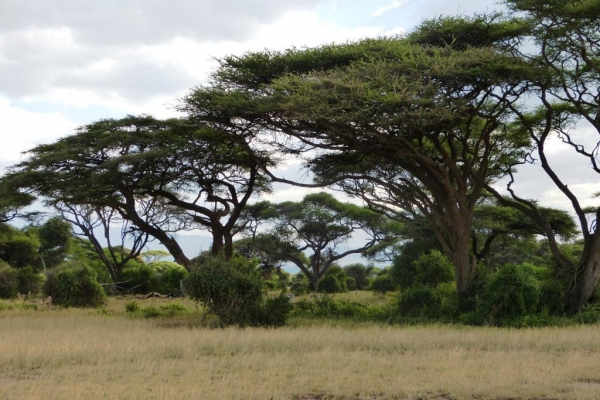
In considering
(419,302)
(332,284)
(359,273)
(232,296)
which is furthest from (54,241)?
(419,302)

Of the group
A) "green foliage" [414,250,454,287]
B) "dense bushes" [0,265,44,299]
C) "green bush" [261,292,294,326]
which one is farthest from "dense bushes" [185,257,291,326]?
"dense bushes" [0,265,44,299]

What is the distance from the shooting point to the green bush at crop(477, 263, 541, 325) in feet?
58.7

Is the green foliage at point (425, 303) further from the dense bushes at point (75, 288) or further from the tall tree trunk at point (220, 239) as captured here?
the dense bushes at point (75, 288)

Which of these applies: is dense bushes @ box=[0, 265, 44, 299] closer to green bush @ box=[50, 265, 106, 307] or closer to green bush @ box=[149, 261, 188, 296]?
green bush @ box=[50, 265, 106, 307]

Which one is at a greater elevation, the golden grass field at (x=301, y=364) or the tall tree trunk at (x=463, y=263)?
the tall tree trunk at (x=463, y=263)

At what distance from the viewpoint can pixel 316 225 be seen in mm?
44000

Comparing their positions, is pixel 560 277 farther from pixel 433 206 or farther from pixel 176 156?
pixel 176 156

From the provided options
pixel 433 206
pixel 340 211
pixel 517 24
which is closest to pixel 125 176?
pixel 433 206

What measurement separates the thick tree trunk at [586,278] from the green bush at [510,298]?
1.43 meters

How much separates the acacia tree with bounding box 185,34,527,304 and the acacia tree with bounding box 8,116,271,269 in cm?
189

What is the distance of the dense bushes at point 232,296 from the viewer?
1769 centimetres

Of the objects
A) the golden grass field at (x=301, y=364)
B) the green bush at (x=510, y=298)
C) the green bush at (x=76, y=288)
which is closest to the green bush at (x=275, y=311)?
the golden grass field at (x=301, y=364)

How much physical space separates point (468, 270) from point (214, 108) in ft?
29.2

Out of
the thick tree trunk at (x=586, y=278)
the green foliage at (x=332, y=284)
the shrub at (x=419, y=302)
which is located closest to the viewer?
the thick tree trunk at (x=586, y=278)
